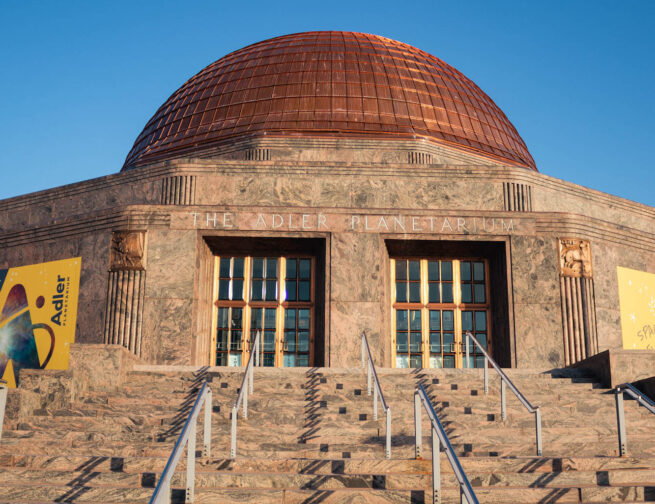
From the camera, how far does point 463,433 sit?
6867 mm

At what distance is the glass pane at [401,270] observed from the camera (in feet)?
38.0

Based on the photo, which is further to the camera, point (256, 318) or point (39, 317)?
point (39, 317)

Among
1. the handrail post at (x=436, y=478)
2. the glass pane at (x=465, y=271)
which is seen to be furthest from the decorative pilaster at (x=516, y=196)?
the handrail post at (x=436, y=478)

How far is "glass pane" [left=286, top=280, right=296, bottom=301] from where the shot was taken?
37.6ft

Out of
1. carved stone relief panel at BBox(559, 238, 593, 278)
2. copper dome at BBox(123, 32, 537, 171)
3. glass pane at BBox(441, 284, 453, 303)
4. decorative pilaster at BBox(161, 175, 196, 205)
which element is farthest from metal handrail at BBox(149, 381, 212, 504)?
copper dome at BBox(123, 32, 537, 171)

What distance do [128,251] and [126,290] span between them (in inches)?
22.5

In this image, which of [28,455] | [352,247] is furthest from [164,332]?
[28,455]

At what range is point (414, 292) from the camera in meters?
11.5

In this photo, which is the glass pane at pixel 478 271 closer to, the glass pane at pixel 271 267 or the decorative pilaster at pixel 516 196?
the decorative pilaster at pixel 516 196

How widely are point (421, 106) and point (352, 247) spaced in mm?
7840

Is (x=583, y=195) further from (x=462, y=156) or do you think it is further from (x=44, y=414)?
(x=44, y=414)

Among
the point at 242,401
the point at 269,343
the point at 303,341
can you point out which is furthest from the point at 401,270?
the point at 242,401

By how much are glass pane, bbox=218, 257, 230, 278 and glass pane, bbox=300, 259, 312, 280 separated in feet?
3.61

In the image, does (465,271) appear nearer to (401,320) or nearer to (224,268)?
(401,320)
